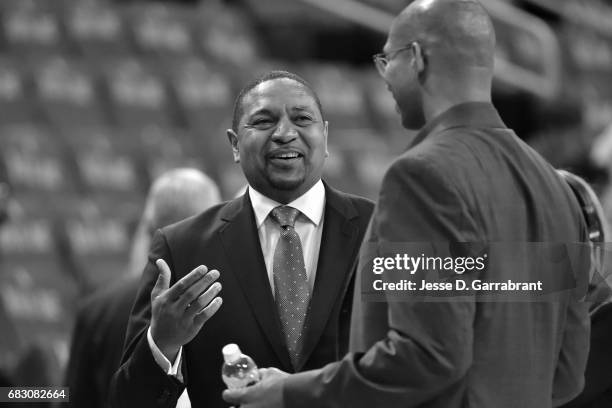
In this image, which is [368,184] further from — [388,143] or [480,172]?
[480,172]

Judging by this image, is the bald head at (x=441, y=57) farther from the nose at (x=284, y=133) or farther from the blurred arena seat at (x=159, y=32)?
the blurred arena seat at (x=159, y=32)

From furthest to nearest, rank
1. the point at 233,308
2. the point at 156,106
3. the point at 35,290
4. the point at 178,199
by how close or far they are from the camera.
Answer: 1. the point at 156,106
2. the point at 35,290
3. the point at 178,199
4. the point at 233,308

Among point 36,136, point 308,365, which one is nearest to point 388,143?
point 36,136

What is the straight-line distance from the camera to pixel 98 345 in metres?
4.98

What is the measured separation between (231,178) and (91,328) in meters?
3.91

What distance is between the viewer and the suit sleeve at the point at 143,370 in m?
3.61

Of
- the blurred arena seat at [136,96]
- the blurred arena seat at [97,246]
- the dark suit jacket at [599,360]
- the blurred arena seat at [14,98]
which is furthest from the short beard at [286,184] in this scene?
the blurred arena seat at [136,96]

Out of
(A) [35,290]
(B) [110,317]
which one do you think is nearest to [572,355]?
(B) [110,317]

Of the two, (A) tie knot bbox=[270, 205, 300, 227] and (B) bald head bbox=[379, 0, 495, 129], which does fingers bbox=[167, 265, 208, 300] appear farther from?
(B) bald head bbox=[379, 0, 495, 129]

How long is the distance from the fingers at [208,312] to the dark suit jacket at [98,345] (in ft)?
4.74

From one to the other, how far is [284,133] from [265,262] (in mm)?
365

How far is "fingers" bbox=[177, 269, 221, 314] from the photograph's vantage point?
338 cm

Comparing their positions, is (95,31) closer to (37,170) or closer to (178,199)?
(37,170)

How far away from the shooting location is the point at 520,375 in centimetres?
314
